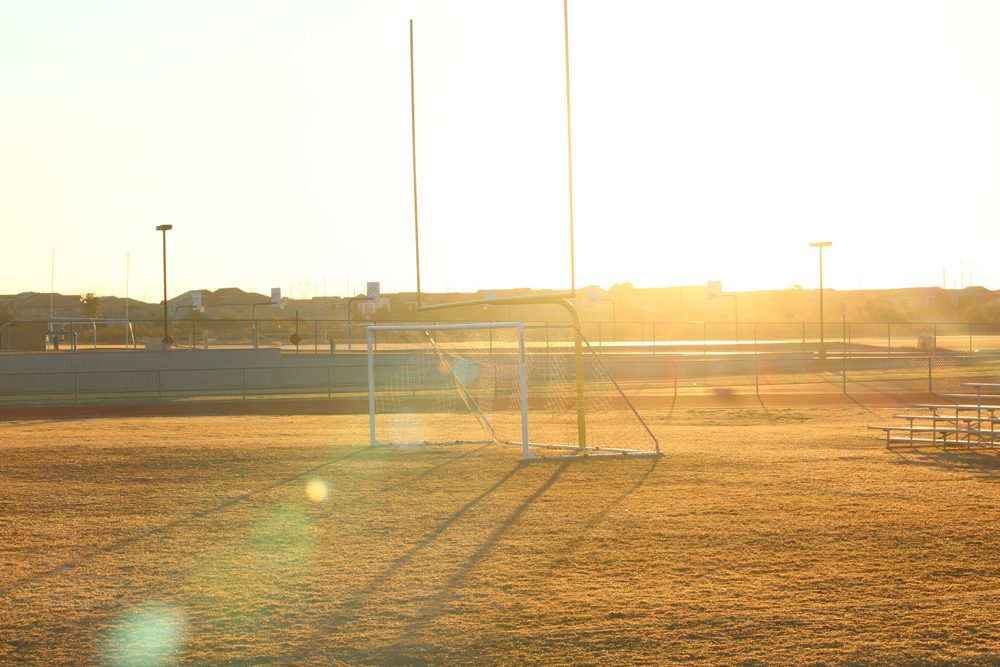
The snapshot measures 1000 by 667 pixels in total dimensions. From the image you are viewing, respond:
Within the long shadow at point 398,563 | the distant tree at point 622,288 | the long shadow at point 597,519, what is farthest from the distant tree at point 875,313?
the long shadow at point 398,563

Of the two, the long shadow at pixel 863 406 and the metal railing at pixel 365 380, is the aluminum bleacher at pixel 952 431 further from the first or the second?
the metal railing at pixel 365 380

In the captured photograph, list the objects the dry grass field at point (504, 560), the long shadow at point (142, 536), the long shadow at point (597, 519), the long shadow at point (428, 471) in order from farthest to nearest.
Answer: the long shadow at point (428, 471), the long shadow at point (597, 519), the long shadow at point (142, 536), the dry grass field at point (504, 560)

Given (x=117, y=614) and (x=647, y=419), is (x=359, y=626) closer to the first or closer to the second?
(x=117, y=614)

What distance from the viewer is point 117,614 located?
5.94m

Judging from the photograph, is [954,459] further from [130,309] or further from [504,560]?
[130,309]

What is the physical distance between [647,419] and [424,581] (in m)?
14.2

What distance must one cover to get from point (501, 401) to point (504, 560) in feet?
58.0

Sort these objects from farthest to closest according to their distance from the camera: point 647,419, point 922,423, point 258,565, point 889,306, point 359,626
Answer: point 889,306 → point 647,419 → point 922,423 → point 258,565 → point 359,626

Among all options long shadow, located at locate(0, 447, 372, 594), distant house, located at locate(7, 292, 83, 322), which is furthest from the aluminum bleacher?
distant house, located at locate(7, 292, 83, 322)

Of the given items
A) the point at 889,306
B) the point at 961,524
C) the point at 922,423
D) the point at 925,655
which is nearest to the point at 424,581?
the point at 925,655

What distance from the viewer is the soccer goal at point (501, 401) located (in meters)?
14.3

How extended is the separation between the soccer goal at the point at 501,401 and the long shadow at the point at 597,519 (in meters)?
1.59

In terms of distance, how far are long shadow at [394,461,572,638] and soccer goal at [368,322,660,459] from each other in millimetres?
3403

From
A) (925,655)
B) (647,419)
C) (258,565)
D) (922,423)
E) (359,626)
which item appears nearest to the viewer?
(925,655)
